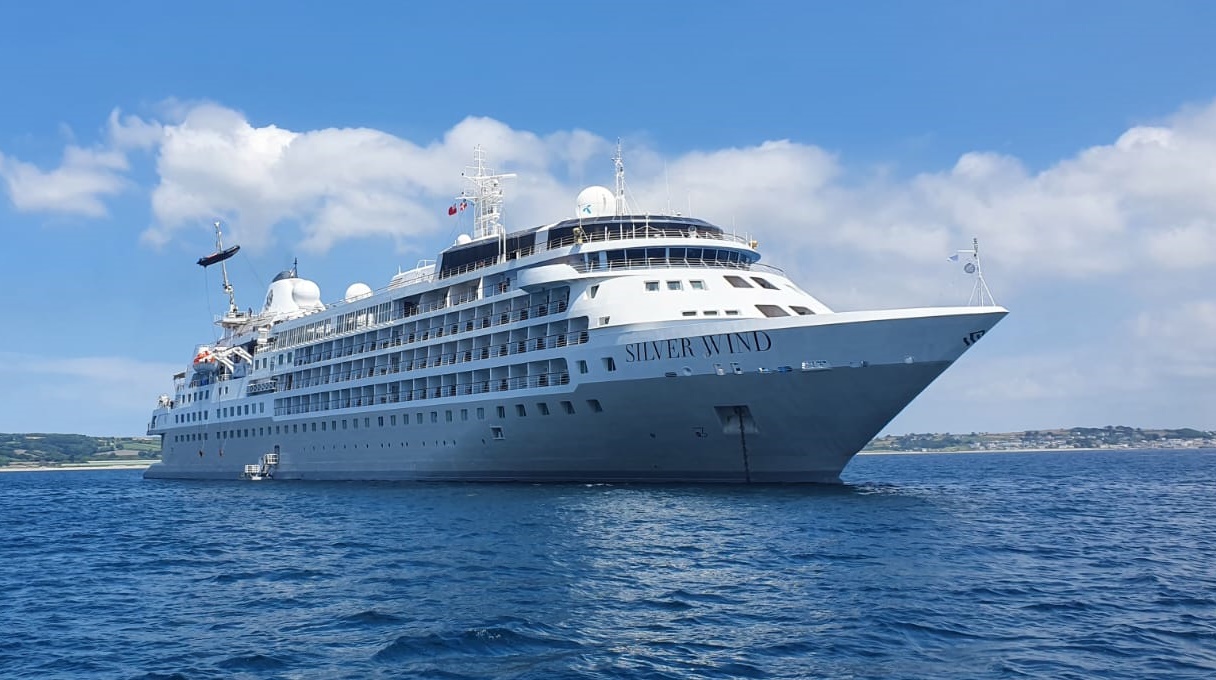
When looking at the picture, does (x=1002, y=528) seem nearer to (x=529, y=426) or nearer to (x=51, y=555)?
(x=529, y=426)

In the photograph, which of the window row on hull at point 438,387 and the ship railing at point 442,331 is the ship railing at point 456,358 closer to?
the window row on hull at point 438,387

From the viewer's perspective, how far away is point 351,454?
175 ft

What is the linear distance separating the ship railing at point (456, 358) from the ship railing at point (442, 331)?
3.80 feet

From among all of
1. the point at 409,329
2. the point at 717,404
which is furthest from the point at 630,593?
the point at 409,329

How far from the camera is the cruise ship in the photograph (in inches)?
1310

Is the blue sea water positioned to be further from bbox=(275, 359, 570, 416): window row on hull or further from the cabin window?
bbox=(275, 359, 570, 416): window row on hull

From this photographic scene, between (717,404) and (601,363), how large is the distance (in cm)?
548

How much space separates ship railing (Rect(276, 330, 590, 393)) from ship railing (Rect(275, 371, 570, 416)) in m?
1.22

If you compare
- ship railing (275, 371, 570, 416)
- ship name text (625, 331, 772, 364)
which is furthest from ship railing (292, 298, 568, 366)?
ship name text (625, 331, 772, 364)

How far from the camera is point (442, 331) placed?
160 feet

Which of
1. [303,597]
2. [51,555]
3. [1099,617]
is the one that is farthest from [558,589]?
[51,555]

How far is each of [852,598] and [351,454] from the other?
138 feet

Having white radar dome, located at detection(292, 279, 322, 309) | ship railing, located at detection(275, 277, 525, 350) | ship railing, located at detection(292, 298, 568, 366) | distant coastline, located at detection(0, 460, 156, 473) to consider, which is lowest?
distant coastline, located at detection(0, 460, 156, 473)

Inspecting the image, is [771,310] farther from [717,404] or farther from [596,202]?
[596,202]
